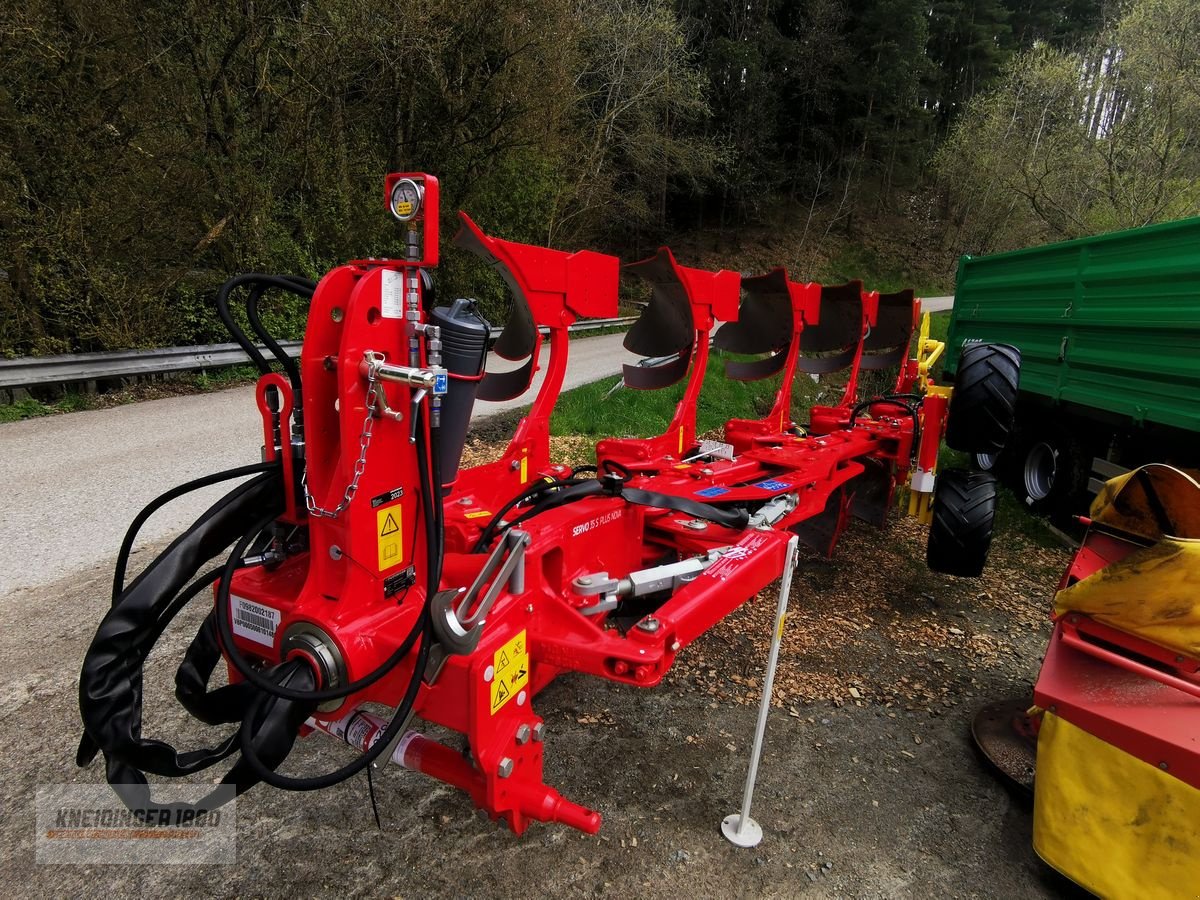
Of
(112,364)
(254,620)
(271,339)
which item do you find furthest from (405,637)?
(112,364)

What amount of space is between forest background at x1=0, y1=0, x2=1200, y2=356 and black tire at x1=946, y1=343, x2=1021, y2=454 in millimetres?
8624

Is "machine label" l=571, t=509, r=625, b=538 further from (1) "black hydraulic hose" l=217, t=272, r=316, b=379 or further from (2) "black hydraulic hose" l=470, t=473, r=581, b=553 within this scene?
(1) "black hydraulic hose" l=217, t=272, r=316, b=379

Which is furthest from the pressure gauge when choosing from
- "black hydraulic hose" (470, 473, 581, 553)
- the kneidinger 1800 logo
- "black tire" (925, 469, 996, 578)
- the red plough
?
"black tire" (925, 469, 996, 578)

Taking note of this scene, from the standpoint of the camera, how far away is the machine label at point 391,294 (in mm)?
1674

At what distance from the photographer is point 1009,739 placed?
2789 mm

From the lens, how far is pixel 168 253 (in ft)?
27.3

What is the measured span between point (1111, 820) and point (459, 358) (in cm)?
232

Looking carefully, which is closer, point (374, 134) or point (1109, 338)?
point (1109, 338)

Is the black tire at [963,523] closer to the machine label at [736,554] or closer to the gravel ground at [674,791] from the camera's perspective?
the gravel ground at [674,791]

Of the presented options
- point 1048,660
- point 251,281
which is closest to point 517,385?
point 251,281

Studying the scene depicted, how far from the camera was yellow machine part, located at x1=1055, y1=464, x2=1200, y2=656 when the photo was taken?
6.37ft

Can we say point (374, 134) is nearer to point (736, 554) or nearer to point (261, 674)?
point (736, 554)

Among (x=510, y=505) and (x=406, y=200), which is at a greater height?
(x=406, y=200)

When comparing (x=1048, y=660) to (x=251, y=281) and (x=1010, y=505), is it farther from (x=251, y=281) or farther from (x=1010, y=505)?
(x=1010, y=505)
